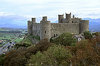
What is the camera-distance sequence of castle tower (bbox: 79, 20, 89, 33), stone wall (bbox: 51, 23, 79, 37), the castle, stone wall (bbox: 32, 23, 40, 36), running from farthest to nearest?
stone wall (bbox: 32, 23, 40, 36)
castle tower (bbox: 79, 20, 89, 33)
stone wall (bbox: 51, 23, 79, 37)
the castle

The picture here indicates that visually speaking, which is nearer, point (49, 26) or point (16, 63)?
point (16, 63)

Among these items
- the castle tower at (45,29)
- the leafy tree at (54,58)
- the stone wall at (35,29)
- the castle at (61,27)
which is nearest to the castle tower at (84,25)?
the castle at (61,27)

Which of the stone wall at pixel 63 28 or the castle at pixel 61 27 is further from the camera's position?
the stone wall at pixel 63 28

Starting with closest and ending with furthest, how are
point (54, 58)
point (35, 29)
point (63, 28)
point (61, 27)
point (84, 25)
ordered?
point (54, 58) < point (61, 27) < point (63, 28) < point (84, 25) < point (35, 29)

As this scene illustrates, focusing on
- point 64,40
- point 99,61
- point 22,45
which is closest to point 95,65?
point 99,61

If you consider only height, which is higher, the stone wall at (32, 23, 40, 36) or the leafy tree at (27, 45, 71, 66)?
the stone wall at (32, 23, 40, 36)

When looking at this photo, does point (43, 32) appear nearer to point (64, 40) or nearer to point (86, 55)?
point (64, 40)

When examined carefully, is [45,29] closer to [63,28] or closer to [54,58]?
[63,28]

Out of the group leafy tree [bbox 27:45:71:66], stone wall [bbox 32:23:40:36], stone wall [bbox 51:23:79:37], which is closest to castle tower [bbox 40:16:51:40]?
stone wall [bbox 51:23:79:37]

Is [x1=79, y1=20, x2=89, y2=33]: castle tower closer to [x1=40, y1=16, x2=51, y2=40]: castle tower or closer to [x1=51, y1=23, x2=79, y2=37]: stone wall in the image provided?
[x1=51, y1=23, x2=79, y2=37]: stone wall

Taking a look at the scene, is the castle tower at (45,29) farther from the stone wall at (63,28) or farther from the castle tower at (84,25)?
the castle tower at (84,25)

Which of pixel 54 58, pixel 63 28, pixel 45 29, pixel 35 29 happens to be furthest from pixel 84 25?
pixel 54 58

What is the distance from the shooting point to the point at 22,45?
109ft

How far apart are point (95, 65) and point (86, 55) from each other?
1.44 metres
